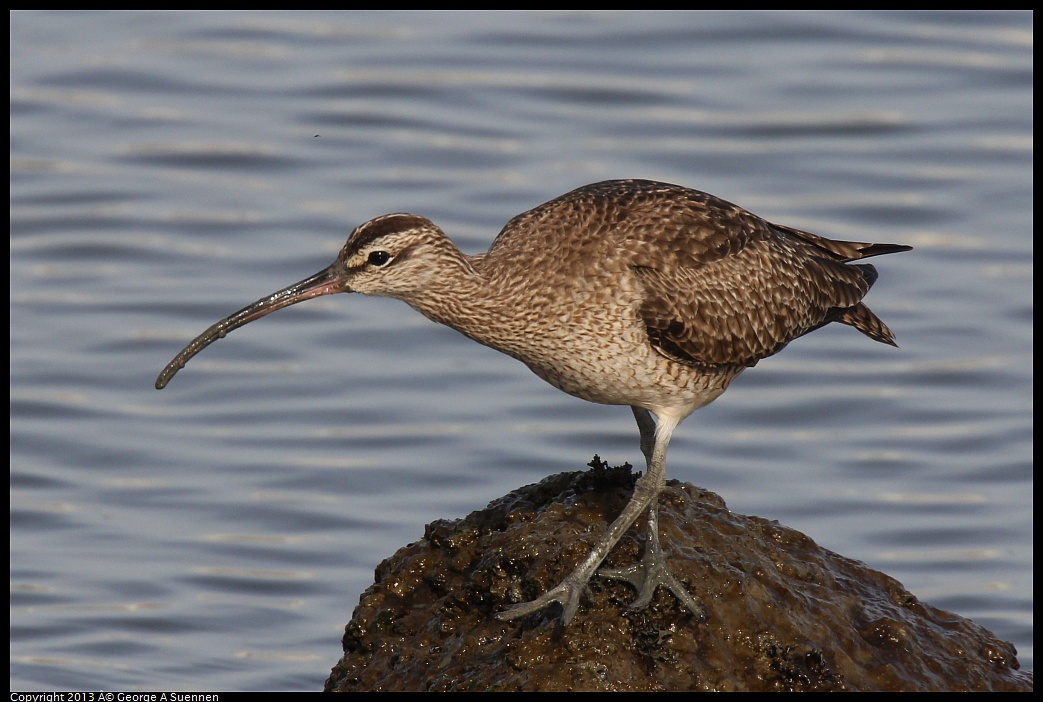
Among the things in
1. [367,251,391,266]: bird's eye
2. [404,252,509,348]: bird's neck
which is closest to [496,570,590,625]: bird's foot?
[404,252,509,348]: bird's neck

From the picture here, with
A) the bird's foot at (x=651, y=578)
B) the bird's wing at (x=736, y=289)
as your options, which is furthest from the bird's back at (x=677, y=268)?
the bird's foot at (x=651, y=578)

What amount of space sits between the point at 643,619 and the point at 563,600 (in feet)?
1.33

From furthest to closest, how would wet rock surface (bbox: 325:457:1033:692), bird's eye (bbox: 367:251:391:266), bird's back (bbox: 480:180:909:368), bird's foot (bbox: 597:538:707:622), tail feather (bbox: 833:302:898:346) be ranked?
tail feather (bbox: 833:302:898:346) → bird's back (bbox: 480:180:909:368) → bird's eye (bbox: 367:251:391:266) → bird's foot (bbox: 597:538:707:622) → wet rock surface (bbox: 325:457:1033:692)

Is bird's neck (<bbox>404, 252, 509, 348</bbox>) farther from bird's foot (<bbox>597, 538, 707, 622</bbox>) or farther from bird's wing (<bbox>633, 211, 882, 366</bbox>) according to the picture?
bird's foot (<bbox>597, 538, 707, 622</bbox>)

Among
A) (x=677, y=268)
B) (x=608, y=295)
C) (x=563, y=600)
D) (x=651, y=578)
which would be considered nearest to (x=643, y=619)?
(x=651, y=578)

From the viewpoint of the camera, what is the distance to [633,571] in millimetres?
8719

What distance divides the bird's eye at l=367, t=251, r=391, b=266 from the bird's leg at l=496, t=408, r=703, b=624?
1.79 m

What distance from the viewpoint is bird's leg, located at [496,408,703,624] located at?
8.53 meters

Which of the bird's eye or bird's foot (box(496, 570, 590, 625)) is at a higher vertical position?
the bird's eye

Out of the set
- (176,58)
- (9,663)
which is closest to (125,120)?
(176,58)

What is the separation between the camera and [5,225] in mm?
19188

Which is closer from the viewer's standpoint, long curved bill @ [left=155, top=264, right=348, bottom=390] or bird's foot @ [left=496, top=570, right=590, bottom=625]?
bird's foot @ [left=496, top=570, right=590, bottom=625]

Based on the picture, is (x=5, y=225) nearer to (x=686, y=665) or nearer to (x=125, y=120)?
(x=125, y=120)

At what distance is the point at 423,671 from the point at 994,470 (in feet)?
25.9
